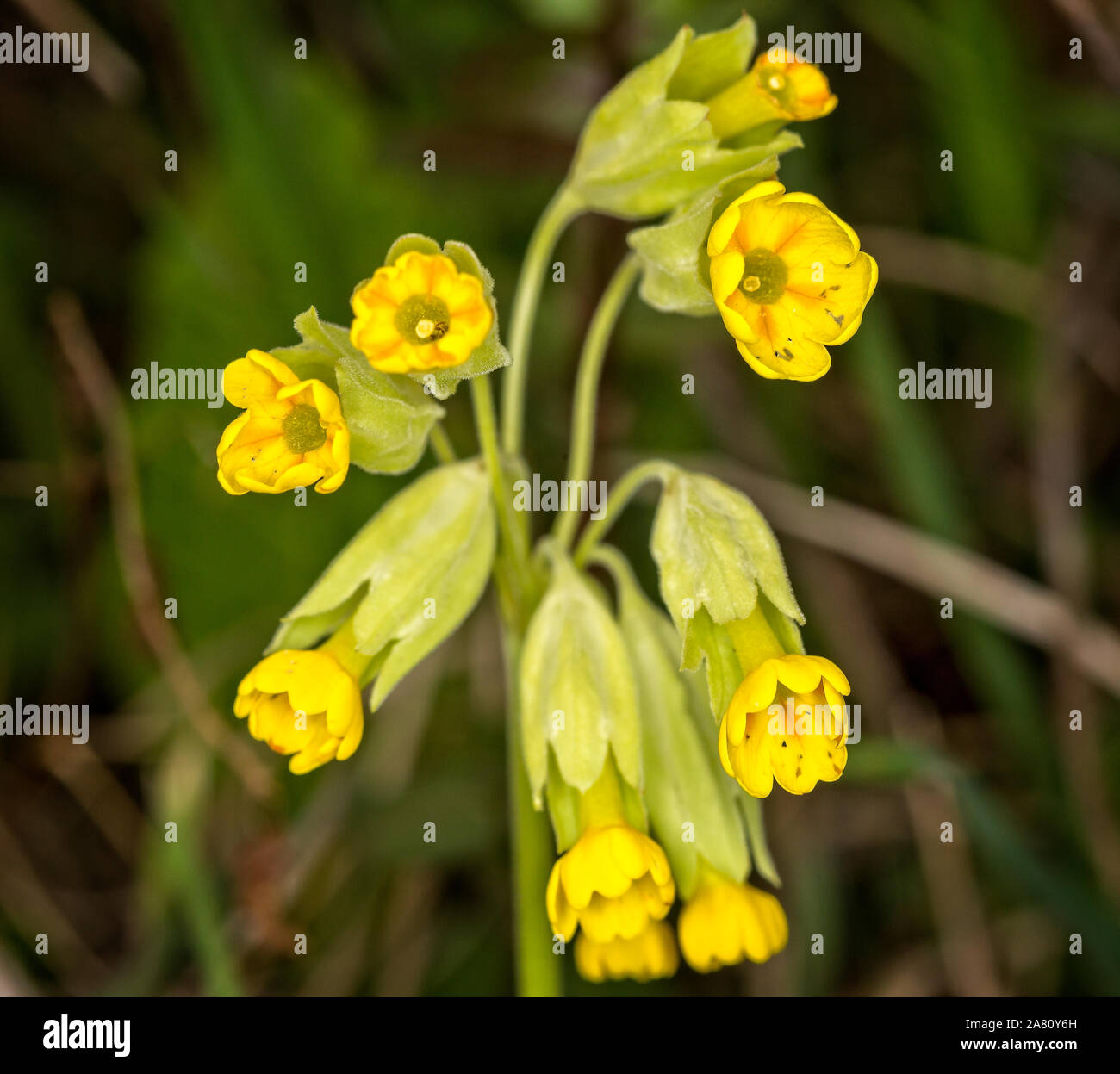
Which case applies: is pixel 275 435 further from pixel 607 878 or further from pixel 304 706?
pixel 607 878

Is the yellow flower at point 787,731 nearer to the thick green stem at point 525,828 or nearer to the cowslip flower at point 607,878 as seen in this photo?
the cowslip flower at point 607,878

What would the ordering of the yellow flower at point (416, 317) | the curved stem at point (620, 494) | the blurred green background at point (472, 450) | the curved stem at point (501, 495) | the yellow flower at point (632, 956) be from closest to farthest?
the yellow flower at point (416, 317) → the curved stem at point (501, 495) → the curved stem at point (620, 494) → the yellow flower at point (632, 956) → the blurred green background at point (472, 450)

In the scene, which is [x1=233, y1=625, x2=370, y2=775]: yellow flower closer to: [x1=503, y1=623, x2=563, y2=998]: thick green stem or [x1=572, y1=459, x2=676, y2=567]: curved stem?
[x1=503, y1=623, x2=563, y2=998]: thick green stem

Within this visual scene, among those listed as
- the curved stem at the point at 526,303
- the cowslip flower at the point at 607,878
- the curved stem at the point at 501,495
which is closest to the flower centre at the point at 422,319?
the curved stem at the point at 501,495

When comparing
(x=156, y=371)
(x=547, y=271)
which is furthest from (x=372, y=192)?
(x=156, y=371)

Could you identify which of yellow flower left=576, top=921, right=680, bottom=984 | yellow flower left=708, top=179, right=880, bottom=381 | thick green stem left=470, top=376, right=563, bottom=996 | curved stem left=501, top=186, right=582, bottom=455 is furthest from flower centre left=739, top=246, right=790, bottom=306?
yellow flower left=576, top=921, right=680, bottom=984
